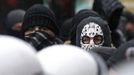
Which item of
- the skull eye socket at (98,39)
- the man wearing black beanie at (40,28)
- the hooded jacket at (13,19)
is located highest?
the hooded jacket at (13,19)

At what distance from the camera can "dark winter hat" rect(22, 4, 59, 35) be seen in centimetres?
681

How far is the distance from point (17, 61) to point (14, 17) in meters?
6.14

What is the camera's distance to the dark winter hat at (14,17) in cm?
906

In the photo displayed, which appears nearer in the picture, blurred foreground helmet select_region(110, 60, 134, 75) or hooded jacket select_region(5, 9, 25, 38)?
blurred foreground helmet select_region(110, 60, 134, 75)

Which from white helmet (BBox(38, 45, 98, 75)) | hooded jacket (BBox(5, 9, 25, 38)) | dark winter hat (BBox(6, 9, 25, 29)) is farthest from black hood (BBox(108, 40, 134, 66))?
dark winter hat (BBox(6, 9, 25, 29))

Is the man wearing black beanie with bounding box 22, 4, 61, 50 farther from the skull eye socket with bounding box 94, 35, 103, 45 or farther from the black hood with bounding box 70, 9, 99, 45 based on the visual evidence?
the skull eye socket with bounding box 94, 35, 103, 45

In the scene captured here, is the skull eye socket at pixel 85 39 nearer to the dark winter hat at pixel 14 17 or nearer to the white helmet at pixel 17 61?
the dark winter hat at pixel 14 17

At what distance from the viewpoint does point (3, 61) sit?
10.0 ft

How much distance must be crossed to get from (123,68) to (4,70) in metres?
0.80

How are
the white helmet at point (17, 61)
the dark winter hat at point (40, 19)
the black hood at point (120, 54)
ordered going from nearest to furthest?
the white helmet at point (17, 61)
the black hood at point (120, 54)
the dark winter hat at point (40, 19)

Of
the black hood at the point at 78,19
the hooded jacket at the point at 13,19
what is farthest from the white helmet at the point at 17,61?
the hooded jacket at the point at 13,19

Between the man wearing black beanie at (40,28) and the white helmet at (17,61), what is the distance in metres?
3.16

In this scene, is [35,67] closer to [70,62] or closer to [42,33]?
[70,62]

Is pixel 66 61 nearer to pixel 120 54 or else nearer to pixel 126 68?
pixel 126 68
